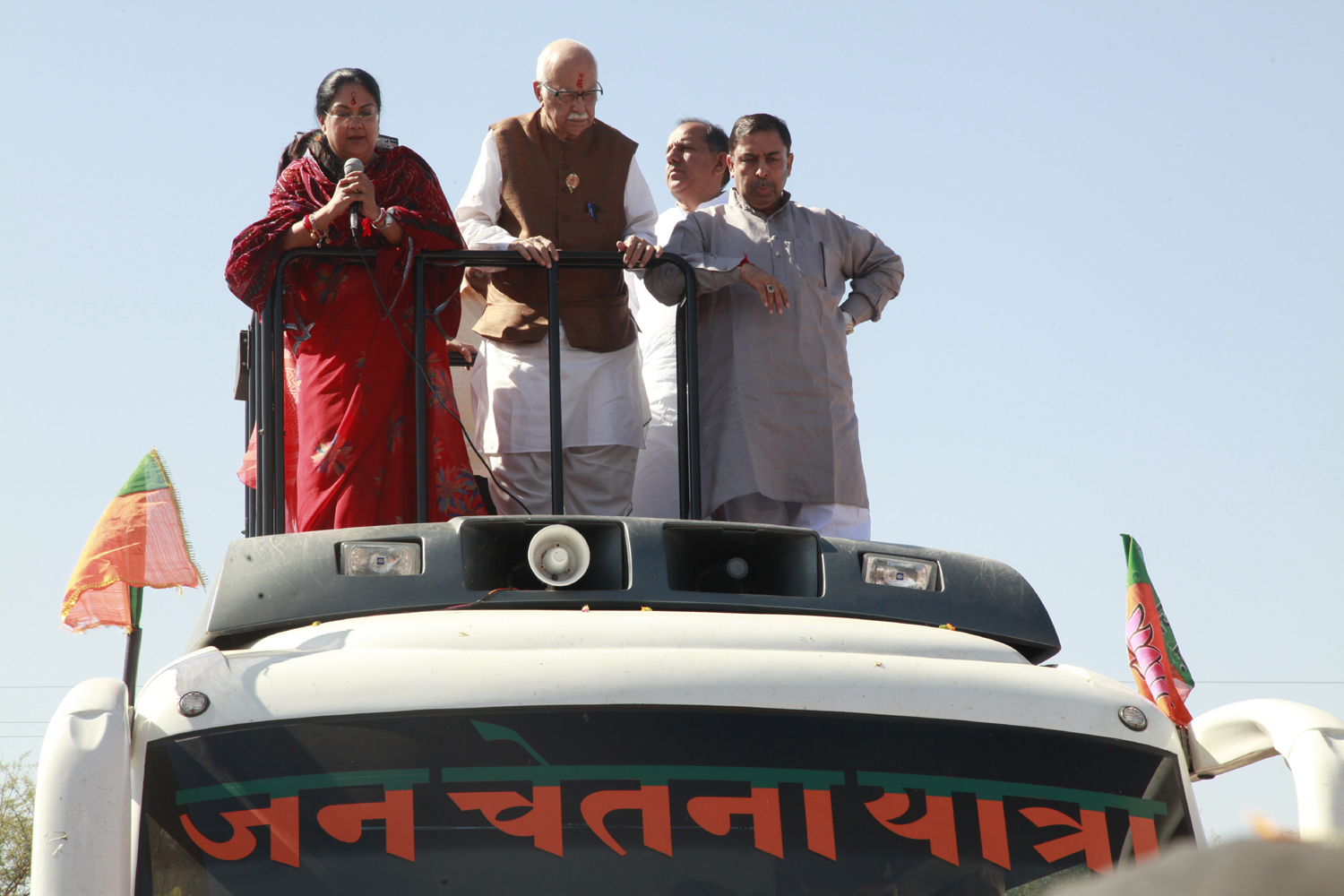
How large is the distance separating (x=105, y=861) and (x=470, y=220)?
95.7 inches

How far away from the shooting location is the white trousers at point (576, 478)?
4.14 meters

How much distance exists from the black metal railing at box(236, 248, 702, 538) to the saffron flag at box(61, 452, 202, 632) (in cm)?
56

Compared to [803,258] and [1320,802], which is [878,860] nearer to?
[1320,802]

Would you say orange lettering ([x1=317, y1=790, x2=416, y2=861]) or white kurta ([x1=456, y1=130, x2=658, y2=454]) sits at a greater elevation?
white kurta ([x1=456, y1=130, x2=658, y2=454])

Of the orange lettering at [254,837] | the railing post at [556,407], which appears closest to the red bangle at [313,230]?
the railing post at [556,407]

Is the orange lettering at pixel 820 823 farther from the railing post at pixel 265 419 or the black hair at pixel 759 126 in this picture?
the black hair at pixel 759 126

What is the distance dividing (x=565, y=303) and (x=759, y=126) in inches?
33.9

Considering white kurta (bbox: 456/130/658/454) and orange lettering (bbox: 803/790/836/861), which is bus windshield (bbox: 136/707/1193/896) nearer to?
orange lettering (bbox: 803/790/836/861)

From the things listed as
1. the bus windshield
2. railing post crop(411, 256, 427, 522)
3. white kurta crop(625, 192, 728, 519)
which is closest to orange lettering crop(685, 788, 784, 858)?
the bus windshield

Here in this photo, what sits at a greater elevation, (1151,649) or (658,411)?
(658,411)

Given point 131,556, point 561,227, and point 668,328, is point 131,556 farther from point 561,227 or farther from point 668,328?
point 668,328

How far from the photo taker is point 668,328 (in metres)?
4.84

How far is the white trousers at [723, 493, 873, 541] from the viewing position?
4.23 metres

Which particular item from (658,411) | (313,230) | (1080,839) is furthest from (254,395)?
(1080,839)
